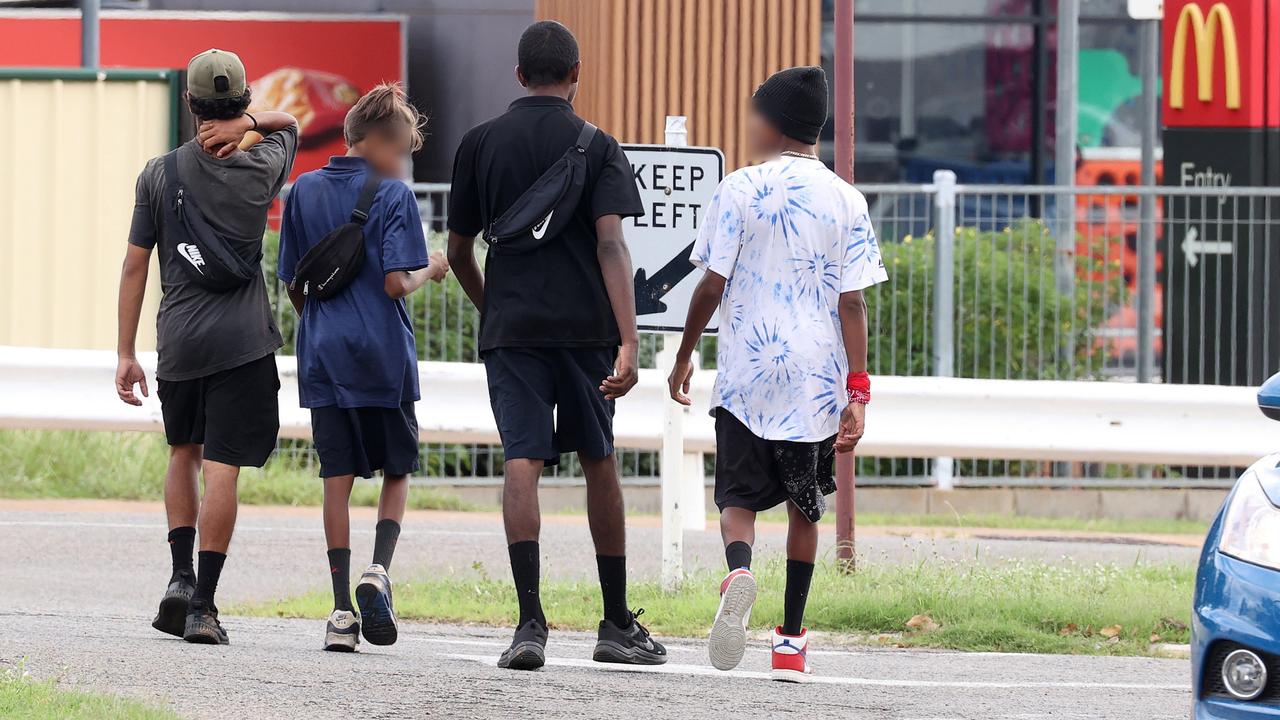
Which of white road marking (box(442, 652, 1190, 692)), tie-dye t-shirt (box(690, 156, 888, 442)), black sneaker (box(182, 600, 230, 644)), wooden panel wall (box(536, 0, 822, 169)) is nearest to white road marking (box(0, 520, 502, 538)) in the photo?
black sneaker (box(182, 600, 230, 644))

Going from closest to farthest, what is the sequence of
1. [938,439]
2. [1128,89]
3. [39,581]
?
1. [39,581]
2. [938,439]
3. [1128,89]

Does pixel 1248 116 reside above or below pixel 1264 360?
above

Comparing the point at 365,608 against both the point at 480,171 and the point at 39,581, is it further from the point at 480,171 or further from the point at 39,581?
the point at 39,581

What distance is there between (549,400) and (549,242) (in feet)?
1.53

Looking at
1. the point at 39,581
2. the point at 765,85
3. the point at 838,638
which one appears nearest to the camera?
the point at 765,85

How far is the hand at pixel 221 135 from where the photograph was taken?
6492 mm

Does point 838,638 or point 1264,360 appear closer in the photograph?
point 838,638

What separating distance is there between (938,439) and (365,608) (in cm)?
512

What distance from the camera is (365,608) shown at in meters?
6.33

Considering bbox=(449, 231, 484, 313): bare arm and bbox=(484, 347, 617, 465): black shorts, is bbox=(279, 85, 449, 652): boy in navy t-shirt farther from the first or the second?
bbox=(484, 347, 617, 465): black shorts

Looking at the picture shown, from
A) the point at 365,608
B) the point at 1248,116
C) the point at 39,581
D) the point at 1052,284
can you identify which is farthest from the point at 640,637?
the point at 1248,116

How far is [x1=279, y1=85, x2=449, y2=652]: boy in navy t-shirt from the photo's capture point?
6.48 metres

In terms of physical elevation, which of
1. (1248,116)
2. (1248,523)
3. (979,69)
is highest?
(979,69)

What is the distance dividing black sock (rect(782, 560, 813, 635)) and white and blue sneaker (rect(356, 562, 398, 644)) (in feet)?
3.94
